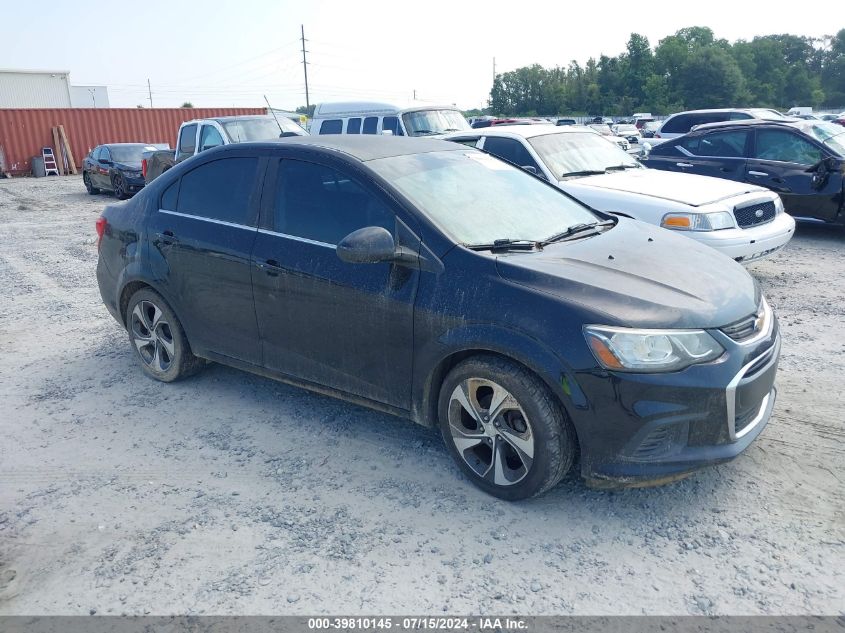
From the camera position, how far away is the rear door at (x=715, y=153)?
970 centimetres

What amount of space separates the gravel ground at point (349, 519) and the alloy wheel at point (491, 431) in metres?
0.18

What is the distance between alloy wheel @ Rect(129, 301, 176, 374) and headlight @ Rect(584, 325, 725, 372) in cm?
317

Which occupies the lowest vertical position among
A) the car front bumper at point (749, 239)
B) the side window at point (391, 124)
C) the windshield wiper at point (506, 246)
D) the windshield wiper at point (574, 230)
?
the car front bumper at point (749, 239)

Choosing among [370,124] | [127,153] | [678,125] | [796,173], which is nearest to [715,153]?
[796,173]

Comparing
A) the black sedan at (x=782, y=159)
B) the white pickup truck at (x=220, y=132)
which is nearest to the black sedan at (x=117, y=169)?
the white pickup truck at (x=220, y=132)

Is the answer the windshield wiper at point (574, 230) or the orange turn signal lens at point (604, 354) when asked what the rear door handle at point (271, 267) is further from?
the orange turn signal lens at point (604, 354)

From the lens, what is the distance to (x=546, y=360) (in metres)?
3.04

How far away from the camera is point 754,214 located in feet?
23.1

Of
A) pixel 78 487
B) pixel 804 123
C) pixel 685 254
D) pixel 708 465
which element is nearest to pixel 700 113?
pixel 804 123

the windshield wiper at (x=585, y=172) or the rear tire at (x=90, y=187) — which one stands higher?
the windshield wiper at (x=585, y=172)

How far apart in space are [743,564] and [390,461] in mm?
1825

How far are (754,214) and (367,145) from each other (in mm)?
4748

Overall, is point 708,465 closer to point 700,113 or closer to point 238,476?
point 238,476

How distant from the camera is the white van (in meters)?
12.3
